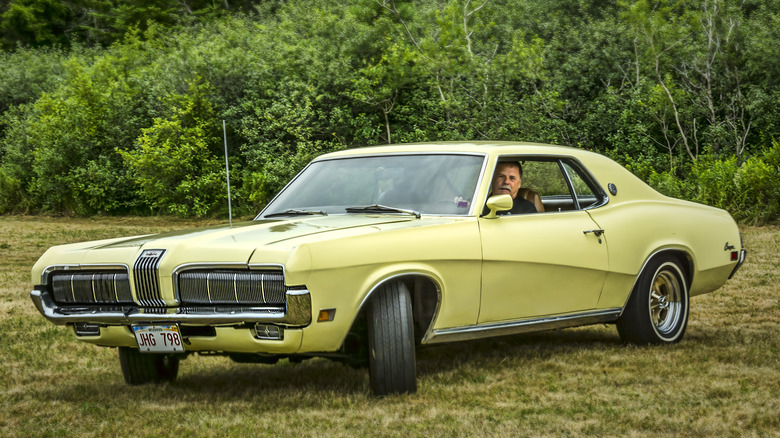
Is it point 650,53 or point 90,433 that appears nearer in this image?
point 90,433

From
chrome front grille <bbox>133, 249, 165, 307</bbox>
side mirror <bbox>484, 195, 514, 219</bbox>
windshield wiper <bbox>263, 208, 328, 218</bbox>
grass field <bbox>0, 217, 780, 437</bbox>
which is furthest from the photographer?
windshield wiper <bbox>263, 208, 328, 218</bbox>

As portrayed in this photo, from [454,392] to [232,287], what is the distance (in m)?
1.43

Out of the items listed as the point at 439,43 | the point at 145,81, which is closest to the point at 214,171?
the point at 145,81

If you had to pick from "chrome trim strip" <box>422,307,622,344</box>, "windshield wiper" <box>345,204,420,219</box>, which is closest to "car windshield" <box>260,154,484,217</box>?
"windshield wiper" <box>345,204,420,219</box>

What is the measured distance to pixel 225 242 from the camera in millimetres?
5121

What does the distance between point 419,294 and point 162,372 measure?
1.77m

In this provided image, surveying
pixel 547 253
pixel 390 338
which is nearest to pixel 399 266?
pixel 390 338

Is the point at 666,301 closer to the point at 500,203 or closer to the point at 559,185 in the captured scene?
the point at 559,185

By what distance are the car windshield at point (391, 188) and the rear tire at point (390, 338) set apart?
2.79ft

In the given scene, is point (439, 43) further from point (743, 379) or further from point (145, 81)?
point (743, 379)

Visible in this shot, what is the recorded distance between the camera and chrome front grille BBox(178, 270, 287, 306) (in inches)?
192

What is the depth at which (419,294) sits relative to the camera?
5.59m

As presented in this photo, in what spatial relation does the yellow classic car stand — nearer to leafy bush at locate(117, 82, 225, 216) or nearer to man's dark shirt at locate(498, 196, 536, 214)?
man's dark shirt at locate(498, 196, 536, 214)

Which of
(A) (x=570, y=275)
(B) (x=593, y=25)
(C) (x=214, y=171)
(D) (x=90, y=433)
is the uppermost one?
(B) (x=593, y=25)
